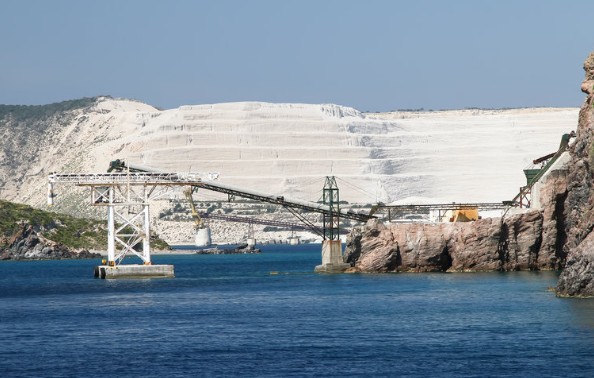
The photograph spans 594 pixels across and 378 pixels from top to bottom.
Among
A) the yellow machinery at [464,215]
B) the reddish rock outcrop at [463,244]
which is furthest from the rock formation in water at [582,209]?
the yellow machinery at [464,215]

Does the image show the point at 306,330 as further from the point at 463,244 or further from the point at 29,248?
the point at 29,248

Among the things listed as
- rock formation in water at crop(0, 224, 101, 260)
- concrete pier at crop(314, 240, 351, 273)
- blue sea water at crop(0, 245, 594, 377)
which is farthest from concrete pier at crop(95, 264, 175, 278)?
rock formation in water at crop(0, 224, 101, 260)

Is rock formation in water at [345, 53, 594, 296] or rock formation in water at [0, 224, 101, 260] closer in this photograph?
rock formation in water at [345, 53, 594, 296]

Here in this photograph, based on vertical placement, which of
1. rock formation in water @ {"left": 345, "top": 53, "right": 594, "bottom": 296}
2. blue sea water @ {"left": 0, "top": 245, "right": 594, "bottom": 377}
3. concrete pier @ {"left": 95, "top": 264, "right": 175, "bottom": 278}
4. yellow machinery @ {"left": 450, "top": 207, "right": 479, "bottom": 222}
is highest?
yellow machinery @ {"left": 450, "top": 207, "right": 479, "bottom": 222}

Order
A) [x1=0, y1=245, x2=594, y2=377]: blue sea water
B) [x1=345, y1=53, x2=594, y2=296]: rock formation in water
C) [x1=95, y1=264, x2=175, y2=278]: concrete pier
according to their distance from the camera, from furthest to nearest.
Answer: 1. [x1=345, y1=53, x2=594, y2=296]: rock formation in water
2. [x1=95, y1=264, x2=175, y2=278]: concrete pier
3. [x1=0, y1=245, x2=594, y2=377]: blue sea water

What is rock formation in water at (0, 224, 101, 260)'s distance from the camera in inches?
7594

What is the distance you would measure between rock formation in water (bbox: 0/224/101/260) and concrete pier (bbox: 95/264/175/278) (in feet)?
276

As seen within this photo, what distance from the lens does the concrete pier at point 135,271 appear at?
347 feet

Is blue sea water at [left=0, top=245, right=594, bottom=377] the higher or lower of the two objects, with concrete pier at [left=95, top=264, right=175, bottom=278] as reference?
lower

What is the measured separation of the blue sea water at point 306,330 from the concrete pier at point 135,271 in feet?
14.8

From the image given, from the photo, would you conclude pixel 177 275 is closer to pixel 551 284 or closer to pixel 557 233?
pixel 557 233

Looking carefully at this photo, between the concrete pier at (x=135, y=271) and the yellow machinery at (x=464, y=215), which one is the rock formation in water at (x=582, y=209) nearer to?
the yellow machinery at (x=464, y=215)

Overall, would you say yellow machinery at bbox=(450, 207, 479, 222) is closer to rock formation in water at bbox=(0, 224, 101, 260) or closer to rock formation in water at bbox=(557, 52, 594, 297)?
rock formation in water at bbox=(557, 52, 594, 297)

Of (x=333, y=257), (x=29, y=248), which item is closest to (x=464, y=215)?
(x=333, y=257)
